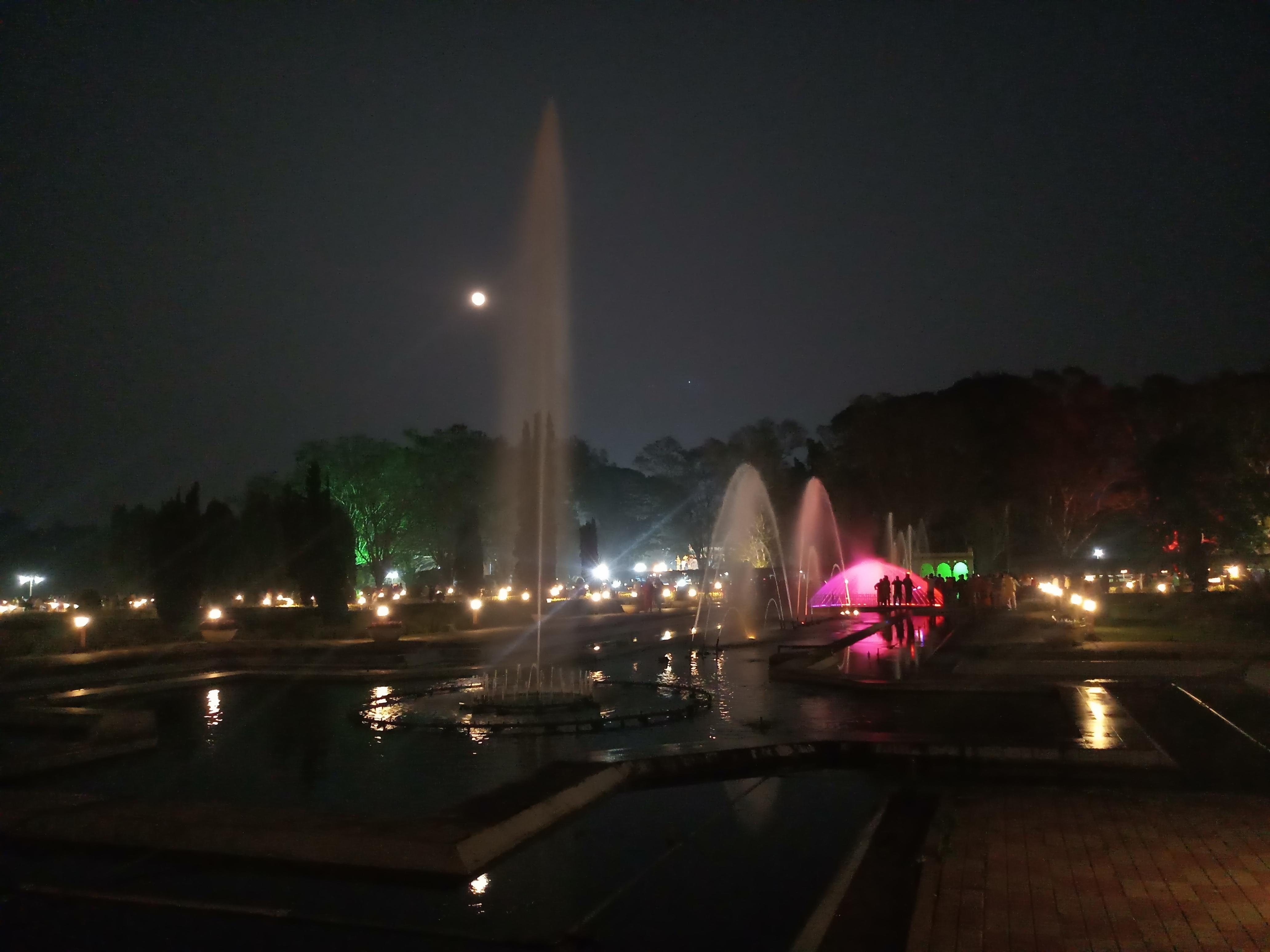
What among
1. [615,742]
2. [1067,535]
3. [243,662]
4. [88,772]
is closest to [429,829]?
[615,742]

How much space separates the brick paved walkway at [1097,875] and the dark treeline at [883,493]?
3058 centimetres

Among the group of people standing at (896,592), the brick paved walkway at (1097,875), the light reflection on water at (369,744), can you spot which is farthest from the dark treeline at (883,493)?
the brick paved walkway at (1097,875)

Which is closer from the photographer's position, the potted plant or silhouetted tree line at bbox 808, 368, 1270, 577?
the potted plant

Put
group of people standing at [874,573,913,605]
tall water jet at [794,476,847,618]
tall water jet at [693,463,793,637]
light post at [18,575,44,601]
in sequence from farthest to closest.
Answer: light post at [18,575,44,601]
tall water jet at [794,476,847,618]
tall water jet at [693,463,793,637]
group of people standing at [874,573,913,605]

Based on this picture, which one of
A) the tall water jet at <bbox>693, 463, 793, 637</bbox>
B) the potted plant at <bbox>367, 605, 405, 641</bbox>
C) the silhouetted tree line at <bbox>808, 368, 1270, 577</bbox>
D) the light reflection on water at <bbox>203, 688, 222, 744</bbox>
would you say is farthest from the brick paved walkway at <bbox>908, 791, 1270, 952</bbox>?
the tall water jet at <bbox>693, 463, 793, 637</bbox>

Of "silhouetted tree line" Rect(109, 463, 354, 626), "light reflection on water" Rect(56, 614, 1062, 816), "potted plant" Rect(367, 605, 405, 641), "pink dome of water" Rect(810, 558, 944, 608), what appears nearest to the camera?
"light reflection on water" Rect(56, 614, 1062, 816)

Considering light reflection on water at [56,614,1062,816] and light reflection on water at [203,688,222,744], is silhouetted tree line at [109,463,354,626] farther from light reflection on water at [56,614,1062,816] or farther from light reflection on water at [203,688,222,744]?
light reflection on water at [56,614,1062,816]

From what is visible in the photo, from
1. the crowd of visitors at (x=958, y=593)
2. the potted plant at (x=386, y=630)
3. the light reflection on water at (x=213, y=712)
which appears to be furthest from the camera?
the crowd of visitors at (x=958, y=593)

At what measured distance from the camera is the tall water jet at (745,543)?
55406mm

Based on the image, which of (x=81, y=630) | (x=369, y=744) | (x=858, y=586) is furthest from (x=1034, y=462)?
(x=369, y=744)

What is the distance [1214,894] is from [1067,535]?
169 feet

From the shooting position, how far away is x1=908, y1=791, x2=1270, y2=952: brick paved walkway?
523 cm

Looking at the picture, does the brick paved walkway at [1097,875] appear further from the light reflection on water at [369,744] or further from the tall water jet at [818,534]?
the tall water jet at [818,534]

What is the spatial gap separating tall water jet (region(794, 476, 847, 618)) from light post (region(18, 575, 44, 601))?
66.8m
